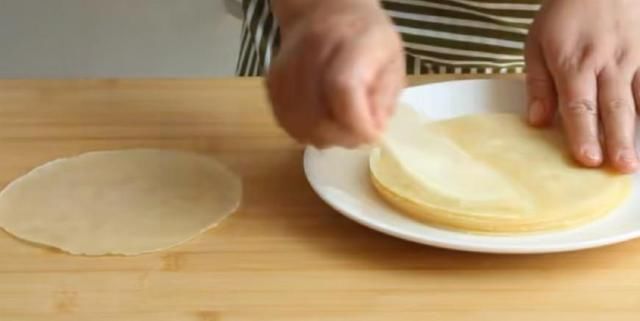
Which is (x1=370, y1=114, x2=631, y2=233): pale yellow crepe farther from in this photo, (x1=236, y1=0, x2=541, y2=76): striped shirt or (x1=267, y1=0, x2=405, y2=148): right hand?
(x1=236, y1=0, x2=541, y2=76): striped shirt

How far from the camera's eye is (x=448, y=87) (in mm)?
788

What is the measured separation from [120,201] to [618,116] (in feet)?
1.05

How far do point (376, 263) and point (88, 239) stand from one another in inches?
6.6

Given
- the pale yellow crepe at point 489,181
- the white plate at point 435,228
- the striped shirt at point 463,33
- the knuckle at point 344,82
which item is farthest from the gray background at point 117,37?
the knuckle at point 344,82

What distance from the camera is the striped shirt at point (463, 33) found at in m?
0.93

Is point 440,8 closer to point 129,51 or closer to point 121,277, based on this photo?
point 121,277

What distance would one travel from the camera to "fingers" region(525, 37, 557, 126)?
723 millimetres

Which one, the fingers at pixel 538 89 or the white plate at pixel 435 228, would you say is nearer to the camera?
the white plate at pixel 435 228

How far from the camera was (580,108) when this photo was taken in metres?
0.70

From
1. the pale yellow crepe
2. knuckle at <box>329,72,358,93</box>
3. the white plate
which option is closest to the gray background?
the white plate

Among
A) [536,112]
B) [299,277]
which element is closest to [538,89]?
[536,112]

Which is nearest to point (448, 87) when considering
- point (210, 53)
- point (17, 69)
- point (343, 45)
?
point (343, 45)

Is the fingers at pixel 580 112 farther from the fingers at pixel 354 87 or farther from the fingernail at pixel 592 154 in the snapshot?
the fingers at pixel 354 87

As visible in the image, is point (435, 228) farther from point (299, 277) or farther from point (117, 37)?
point (117, 37)
